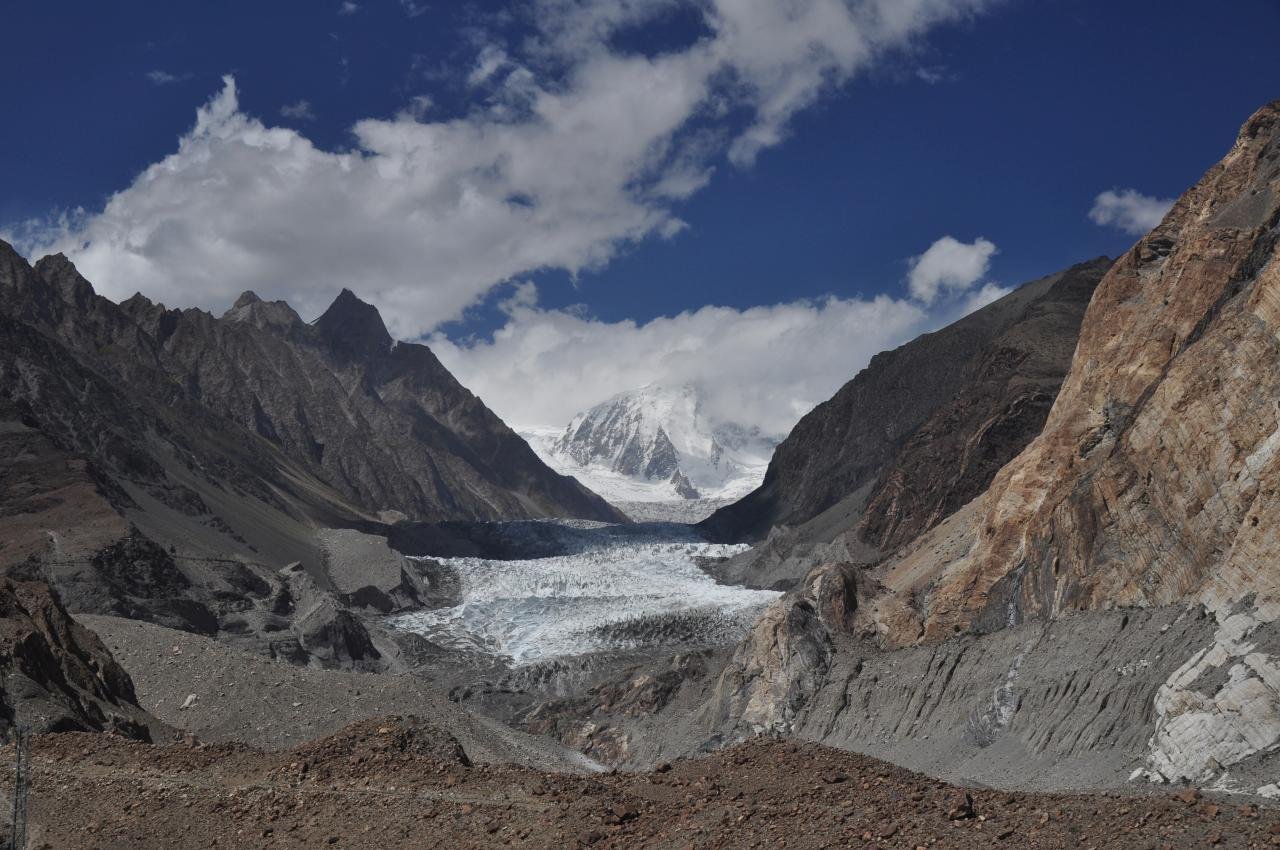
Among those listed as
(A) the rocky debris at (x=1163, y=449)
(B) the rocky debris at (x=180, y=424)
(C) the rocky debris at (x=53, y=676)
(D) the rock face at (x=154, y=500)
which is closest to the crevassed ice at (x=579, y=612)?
(D) the rock face at (x=154, y=500)

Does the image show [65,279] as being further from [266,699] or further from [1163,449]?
[1163,449]

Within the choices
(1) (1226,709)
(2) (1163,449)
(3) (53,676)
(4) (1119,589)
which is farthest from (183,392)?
(1) (1226,709)

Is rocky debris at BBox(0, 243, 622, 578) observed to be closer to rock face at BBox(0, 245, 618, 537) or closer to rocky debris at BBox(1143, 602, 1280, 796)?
rock face at BBox(0, 245, 618, 537)

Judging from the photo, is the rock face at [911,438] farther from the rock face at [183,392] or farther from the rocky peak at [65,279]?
the rocky peak at [65,279]

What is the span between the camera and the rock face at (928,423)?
2940 inches

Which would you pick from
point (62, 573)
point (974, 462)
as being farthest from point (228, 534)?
point (974, 462)

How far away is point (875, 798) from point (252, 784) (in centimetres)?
899

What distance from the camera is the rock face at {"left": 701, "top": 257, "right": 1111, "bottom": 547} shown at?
74688 mm

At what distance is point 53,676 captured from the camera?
23.3 meters

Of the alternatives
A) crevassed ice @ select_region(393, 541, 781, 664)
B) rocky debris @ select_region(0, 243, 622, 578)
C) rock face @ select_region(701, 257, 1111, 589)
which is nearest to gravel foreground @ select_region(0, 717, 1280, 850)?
crevassed ice @ select_region(393, 541, 781, 664)

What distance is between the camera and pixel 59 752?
59.2ft

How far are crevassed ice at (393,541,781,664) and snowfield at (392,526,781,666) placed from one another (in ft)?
0.24

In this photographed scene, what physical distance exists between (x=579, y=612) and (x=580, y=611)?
0.67 ft

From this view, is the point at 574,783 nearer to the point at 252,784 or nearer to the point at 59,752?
the point at 252,784
